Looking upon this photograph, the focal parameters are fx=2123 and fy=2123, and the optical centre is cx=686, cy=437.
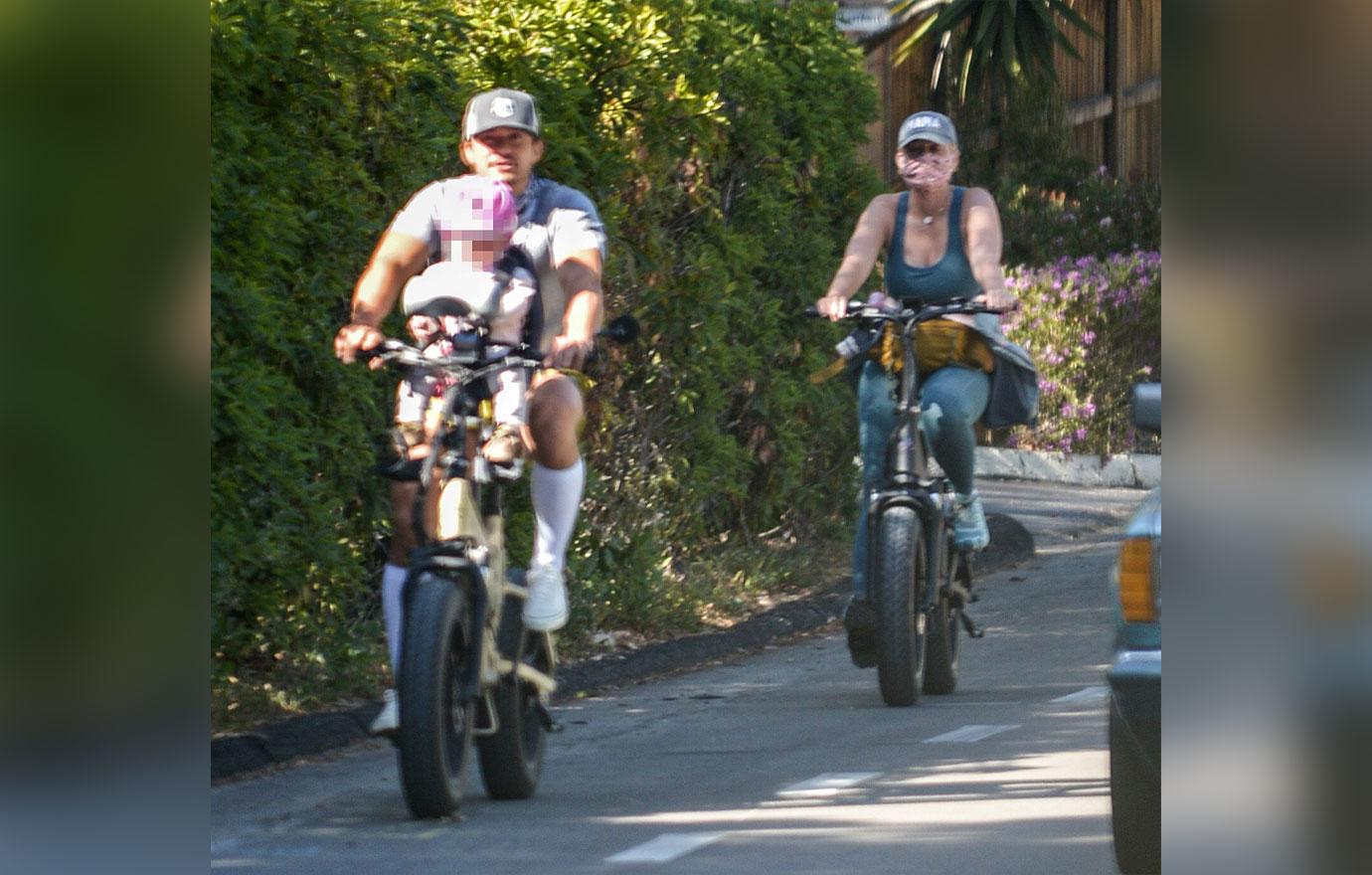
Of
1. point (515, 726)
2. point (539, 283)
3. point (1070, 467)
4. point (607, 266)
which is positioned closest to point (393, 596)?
point (515, 726)

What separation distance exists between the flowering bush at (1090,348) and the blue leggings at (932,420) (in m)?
8.92

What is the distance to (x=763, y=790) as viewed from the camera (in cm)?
562

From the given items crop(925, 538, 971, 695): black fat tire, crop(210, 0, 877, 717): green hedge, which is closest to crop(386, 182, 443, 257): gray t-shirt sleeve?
crop(210, 0, 877, 717): green hedge

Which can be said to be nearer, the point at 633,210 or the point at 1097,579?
the point at 633,210

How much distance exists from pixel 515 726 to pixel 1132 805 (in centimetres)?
170

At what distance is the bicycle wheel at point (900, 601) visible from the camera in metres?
6.54

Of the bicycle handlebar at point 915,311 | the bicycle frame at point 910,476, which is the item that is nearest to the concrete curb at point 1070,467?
the bicycle frame at point 910,476

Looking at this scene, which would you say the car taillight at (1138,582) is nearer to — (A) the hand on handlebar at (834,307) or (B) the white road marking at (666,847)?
(B) the white road marking at (666,847)

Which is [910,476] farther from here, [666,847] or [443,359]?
[443,359]
